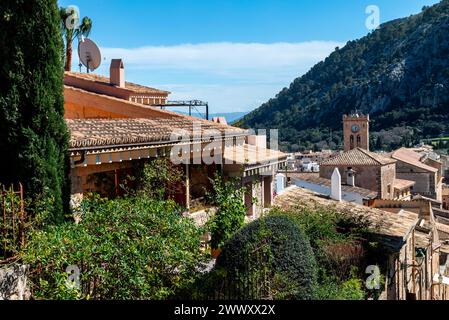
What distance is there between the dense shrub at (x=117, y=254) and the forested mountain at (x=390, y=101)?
9650cm

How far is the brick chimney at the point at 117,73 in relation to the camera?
18.4m

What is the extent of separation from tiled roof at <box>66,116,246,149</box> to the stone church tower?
2468 inches

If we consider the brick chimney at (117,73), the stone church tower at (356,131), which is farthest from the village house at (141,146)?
the stone church tower at (356,131)

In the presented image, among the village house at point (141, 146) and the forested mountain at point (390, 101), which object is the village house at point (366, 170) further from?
the forested mountain at point (390, 101)

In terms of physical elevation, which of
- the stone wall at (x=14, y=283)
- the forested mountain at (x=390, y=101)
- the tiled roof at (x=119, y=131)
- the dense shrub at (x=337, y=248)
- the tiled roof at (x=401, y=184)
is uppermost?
the forested mountain at (x=390, y=101)

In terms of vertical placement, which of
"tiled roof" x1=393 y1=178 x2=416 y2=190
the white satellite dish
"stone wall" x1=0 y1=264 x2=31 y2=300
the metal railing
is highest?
the white satellite dish

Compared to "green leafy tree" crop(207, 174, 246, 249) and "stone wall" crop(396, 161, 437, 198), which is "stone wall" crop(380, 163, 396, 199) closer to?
"stone wall" crop(396, 161, 437, 198)

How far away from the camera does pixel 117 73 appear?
18.4m

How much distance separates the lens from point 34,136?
8102 millimetres

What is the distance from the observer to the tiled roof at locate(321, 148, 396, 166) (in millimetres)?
48191

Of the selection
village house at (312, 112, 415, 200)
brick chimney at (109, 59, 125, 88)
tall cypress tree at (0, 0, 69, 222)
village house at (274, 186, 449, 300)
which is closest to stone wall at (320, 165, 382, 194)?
village house at (312, 112, 415, 200)

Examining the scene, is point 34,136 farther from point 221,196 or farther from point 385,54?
point 385,54
